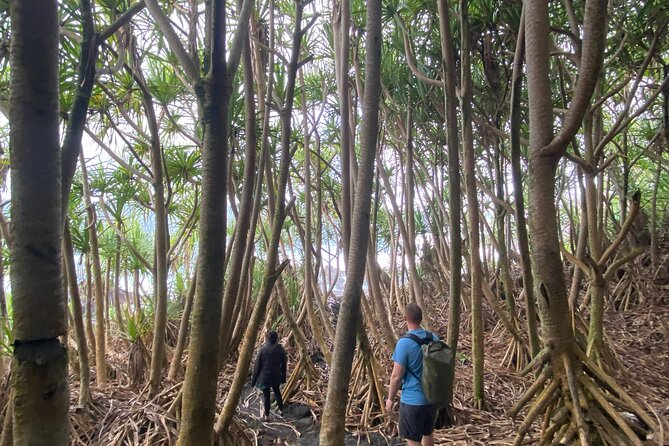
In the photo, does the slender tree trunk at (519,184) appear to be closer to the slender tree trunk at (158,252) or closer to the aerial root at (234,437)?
the aerial root at (234,437)

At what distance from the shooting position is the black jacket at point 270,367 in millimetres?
4250

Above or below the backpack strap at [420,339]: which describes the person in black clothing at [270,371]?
below

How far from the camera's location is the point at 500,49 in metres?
4.50

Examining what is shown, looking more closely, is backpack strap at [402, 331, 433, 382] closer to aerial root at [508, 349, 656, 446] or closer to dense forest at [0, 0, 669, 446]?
dense forest at [0, 0, 669, 446]

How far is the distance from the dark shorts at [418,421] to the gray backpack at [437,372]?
0.11 m

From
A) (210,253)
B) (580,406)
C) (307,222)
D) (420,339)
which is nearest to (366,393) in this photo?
(420,339)

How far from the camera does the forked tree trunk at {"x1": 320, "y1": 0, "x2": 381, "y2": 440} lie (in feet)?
5.80

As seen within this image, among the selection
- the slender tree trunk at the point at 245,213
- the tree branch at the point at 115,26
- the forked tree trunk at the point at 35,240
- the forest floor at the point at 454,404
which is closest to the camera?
the forked tree trunk at the point at 35,240

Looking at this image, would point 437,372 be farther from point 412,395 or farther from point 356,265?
point 356,265

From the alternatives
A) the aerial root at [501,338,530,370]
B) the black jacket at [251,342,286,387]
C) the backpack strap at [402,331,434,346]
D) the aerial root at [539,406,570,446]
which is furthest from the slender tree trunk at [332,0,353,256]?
the aerial root at [501,338,530,370]

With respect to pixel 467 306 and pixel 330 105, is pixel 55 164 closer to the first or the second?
pixel 330 105

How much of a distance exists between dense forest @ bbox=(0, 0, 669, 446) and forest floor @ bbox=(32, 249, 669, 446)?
0.02 m

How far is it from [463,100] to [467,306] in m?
3.96

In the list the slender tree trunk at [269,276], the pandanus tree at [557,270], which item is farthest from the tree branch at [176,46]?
the pandanus tree at [557,270]
